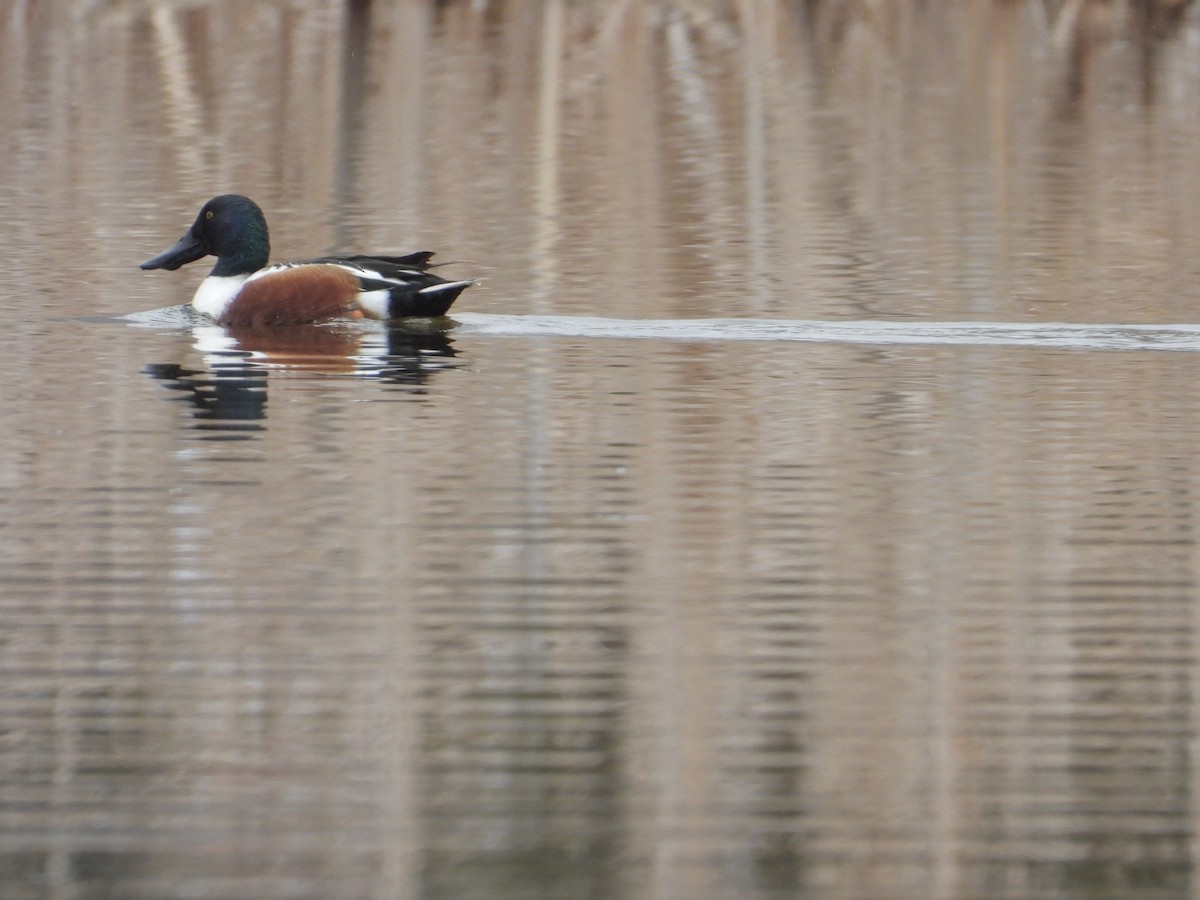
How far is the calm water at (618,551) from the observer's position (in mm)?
4383

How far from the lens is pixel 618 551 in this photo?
21.1 ft

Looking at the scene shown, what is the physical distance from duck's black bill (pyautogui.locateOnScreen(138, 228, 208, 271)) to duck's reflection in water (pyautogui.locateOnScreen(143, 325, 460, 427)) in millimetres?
928

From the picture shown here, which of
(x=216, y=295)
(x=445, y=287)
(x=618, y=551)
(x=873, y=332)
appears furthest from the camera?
(x=216, y=295)

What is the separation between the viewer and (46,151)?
18203mm

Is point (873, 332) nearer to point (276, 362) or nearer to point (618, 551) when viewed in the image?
point (276, 362)

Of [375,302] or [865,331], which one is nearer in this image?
[865,331]

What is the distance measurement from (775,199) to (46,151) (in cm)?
551

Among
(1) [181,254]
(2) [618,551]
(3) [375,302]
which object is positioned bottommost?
(2) [618,551]

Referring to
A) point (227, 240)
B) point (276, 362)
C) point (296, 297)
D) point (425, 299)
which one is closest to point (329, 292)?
point (296, 297)

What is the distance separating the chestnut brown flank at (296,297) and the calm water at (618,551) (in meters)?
0.32

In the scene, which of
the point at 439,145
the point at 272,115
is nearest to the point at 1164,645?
the point at 439,145

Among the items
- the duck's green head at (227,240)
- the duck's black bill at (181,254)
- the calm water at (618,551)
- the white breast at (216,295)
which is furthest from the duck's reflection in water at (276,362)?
the duck's black bill at (181,254)

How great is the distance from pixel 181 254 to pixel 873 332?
3543 mm

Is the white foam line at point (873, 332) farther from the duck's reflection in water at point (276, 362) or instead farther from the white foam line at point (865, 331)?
the duck's reflection in water at point (276, 362)
